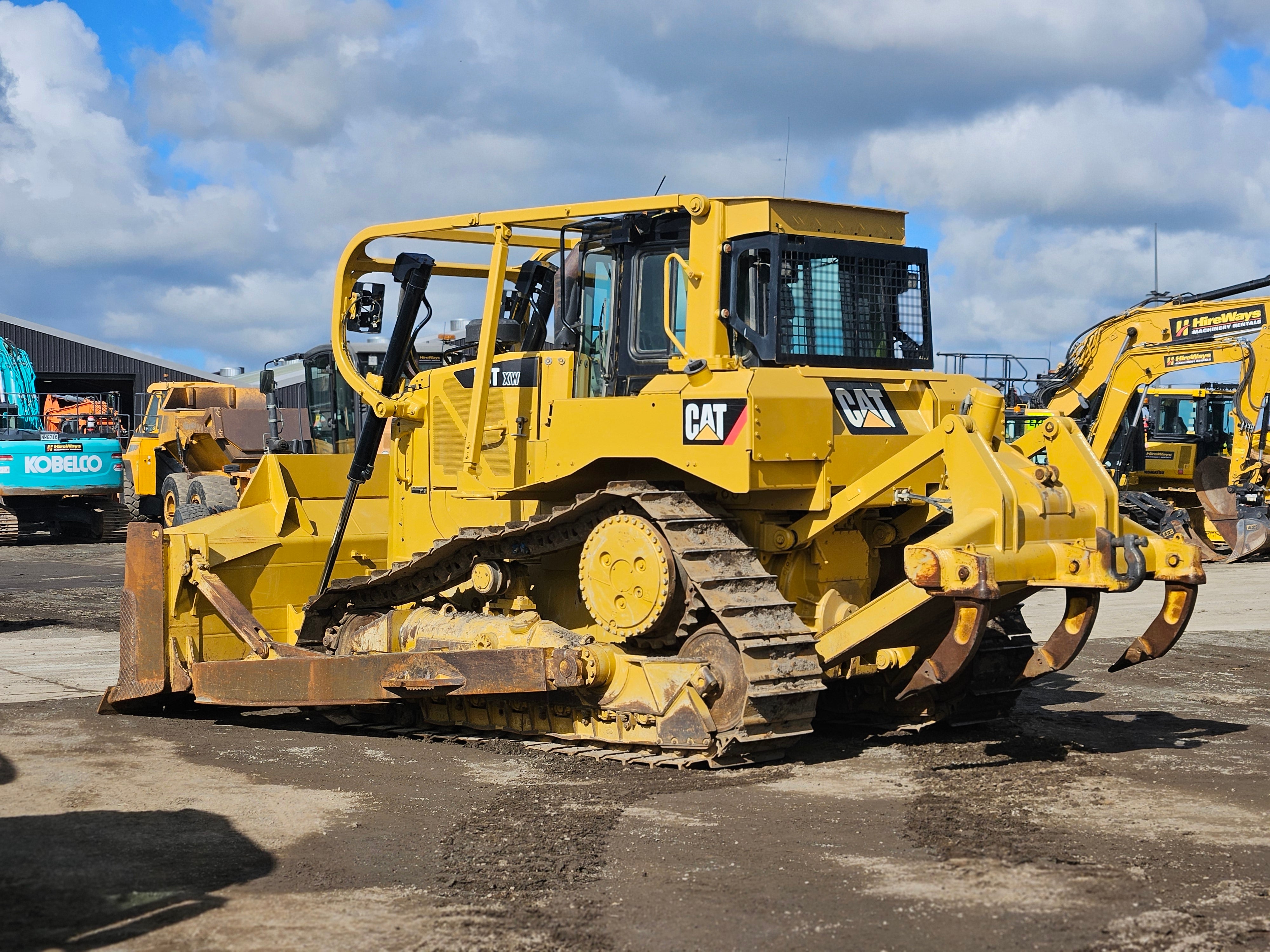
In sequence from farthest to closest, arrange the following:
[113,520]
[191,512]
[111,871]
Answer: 1. [113,520]
2. [191,512]
3. [111,871]

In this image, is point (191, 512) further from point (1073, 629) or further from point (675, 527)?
point (1073, 629)

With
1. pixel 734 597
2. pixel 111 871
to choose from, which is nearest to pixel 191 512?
pixel 734 597

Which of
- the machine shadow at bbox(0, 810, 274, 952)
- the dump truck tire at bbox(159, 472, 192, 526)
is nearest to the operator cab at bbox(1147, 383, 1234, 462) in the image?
the dump truck tire at bbox(159, 472, 192, 526)

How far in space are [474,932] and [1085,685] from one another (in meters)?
7.06

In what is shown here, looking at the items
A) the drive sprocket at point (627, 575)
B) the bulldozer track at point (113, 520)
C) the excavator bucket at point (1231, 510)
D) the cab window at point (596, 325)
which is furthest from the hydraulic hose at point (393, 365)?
the bulldozer track at point (113, 520)

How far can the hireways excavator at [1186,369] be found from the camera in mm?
20328

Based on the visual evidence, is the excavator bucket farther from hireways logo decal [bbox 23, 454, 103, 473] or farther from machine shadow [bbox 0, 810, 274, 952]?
hireways logo decal [bbox 23, 454, 103, 473]

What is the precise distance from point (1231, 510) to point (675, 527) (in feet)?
56.1

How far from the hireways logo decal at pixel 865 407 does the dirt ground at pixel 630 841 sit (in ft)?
6.07

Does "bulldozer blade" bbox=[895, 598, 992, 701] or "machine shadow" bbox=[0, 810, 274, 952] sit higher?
"bulldozer blade" bbox=[895, 598, 992, 701]

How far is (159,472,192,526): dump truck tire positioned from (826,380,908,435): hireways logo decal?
45.6 ft

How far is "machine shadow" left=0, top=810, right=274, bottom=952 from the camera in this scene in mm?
5012

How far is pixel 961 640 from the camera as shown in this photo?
22.6ft

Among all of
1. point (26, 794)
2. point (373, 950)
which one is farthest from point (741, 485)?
point (26, 794)
